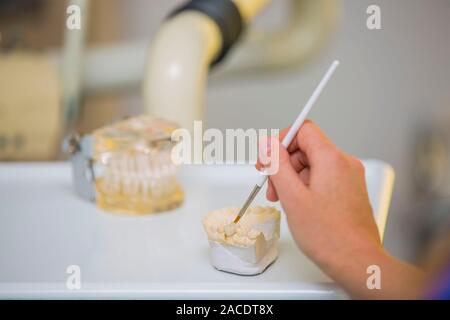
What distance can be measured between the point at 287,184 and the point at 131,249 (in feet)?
0.57

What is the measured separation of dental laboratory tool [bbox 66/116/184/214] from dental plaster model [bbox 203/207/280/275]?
0.50 ft

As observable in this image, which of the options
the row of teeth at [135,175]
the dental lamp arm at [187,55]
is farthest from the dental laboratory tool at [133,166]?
the dental lamp arm at [187,55]

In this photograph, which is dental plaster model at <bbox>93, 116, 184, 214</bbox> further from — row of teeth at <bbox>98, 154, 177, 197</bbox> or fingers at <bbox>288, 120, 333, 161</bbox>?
fingers at <bbox>288, 120, 333, 161</bbox>

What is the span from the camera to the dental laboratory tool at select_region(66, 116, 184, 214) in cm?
71

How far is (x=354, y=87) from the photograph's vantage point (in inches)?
58.9

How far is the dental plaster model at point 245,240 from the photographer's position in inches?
21.2

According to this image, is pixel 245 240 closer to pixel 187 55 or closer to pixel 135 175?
pixel 135 175

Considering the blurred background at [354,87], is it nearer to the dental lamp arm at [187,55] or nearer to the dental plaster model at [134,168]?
the dental lamp arm at [187,55]

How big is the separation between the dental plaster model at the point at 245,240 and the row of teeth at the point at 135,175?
0.15 metres

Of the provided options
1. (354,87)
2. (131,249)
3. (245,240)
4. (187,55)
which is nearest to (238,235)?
(245,240)

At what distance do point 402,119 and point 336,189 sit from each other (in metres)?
1.10

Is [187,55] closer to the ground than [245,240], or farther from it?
farther from it

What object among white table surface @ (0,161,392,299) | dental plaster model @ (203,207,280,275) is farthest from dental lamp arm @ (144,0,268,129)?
dental plaster model @ (203,207,280,275)

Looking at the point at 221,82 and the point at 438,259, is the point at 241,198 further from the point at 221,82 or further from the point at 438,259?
the point at 221,82
